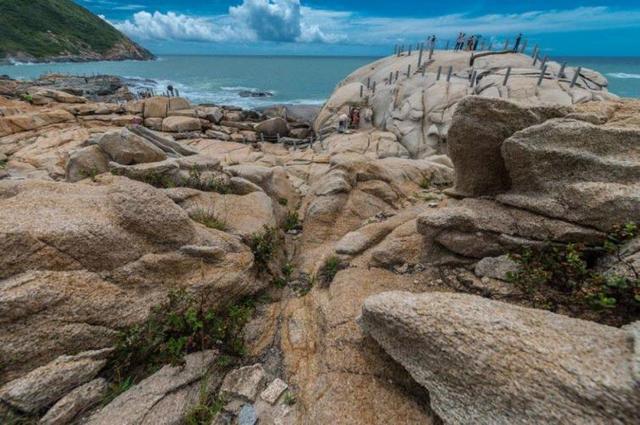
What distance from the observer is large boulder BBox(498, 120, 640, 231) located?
17.0 feet

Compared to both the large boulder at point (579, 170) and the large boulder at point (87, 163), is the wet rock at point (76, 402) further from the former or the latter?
the large boulder at point (579, 170)

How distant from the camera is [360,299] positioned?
662 centimetres

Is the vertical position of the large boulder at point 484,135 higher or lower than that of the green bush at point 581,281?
higher

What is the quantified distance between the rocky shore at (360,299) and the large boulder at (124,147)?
151 centimetres

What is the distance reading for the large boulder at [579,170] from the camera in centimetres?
519

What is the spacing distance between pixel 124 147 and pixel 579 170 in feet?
44.4

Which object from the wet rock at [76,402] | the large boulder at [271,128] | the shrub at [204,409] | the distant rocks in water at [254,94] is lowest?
the distant rocks in water at [254,94]

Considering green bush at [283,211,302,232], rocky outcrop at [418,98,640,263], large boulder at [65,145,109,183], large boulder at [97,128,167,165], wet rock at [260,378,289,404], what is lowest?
green bush at [283,211,302,232]

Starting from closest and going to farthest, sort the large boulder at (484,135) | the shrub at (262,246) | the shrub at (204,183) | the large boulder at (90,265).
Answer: the large boulder at (90,265) → the large boulder at (484,135) → the shrub at (262,246) → the shrub at (204,183)

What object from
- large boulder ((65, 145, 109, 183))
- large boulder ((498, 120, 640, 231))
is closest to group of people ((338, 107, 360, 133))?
large boulder ((65, 145, 109, 183))

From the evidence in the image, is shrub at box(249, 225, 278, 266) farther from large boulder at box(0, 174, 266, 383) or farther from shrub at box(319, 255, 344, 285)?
shrub at box(319, 255, 344, 285)

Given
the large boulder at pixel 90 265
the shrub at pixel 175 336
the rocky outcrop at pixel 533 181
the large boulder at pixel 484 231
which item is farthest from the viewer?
the large boulder at pixel 484 231

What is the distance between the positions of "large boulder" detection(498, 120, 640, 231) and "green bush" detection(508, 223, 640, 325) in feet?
1.56

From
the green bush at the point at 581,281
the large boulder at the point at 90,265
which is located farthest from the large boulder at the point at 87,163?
the green bush at the point at 581,281
